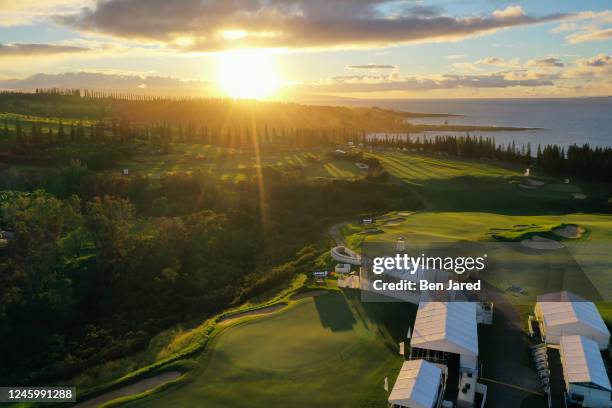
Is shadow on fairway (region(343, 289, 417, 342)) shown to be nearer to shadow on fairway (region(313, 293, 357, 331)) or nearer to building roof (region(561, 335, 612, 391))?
shadow on fairway (region(313, 293, 357, 331))

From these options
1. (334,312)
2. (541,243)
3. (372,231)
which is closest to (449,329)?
(334,312)

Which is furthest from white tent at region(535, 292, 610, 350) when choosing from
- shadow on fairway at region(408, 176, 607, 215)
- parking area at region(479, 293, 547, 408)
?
shadow on fairway at region(408, 176, 607, 215)

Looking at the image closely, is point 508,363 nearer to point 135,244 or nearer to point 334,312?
point 334,312

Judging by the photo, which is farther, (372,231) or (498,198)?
(498,198)

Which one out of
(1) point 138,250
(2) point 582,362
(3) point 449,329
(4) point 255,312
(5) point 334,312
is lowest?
(4) point 255,312

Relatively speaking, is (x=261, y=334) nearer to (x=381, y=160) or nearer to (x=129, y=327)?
(x=129, y=327)

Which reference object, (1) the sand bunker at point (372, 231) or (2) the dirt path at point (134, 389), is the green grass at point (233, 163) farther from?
(2) the dirt path at point (134, 389)

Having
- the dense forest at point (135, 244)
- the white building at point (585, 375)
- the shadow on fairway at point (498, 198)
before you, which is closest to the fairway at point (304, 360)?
the white building at point (585, 375)
